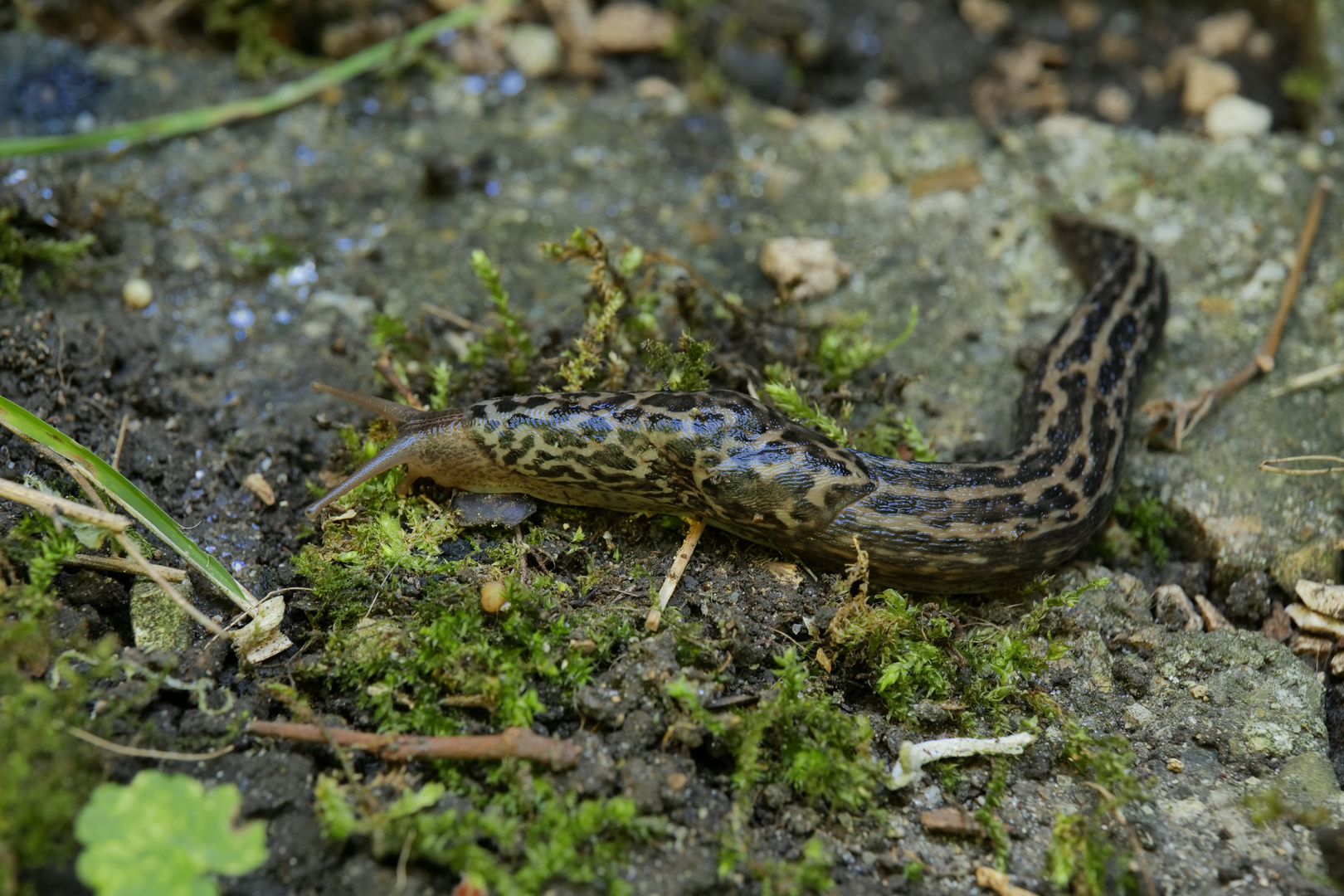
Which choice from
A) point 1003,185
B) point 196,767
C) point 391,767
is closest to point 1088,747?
point 391,767

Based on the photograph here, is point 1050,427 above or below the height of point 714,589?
above

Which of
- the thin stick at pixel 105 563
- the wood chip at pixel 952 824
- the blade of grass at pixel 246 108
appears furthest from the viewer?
the blade of grass at pixel 246 108

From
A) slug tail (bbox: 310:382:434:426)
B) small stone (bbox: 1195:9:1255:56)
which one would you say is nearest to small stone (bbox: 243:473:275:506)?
slug tail (bbox: 310:382:434:426)

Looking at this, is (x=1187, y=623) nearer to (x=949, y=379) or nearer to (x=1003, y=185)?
(x=949, y=379)

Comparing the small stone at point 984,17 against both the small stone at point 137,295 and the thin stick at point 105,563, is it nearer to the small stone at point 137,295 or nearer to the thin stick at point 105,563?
the small stone at point 137,295

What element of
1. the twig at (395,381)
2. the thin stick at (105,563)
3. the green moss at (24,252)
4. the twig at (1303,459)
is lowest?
the thin stick at (105,563)

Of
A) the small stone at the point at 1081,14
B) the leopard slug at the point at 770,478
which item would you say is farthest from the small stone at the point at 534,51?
the small stone at the point at 1081,14
